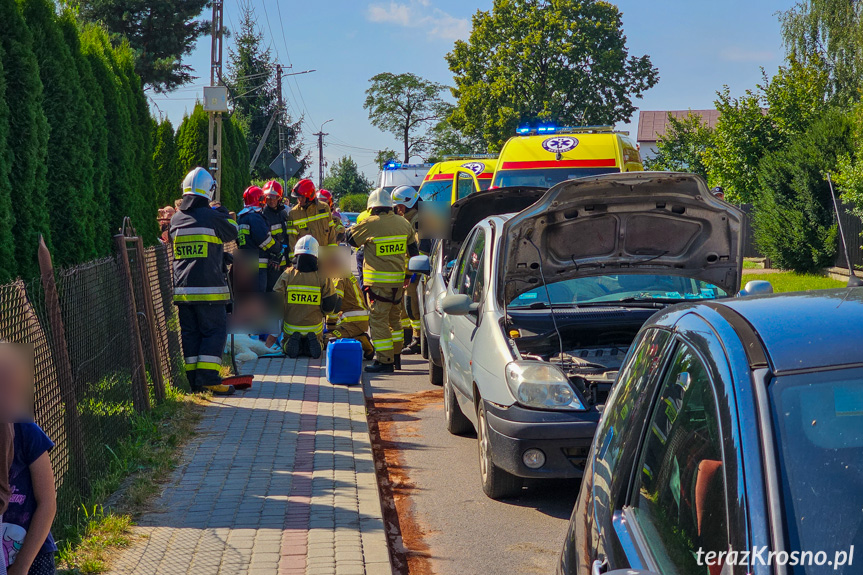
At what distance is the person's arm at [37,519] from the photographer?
3160mm

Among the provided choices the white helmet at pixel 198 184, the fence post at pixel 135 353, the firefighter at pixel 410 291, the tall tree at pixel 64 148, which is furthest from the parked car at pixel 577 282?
the firefighter at pixel 410 291

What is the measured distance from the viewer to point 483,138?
5816 cm

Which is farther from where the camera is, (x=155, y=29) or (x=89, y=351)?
(x=155, y=29)

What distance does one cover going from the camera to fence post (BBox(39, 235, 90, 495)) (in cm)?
526

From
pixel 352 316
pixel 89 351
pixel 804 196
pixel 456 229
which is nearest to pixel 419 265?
pixel 456 229

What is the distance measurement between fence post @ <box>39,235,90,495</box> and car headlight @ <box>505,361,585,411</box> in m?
2.57

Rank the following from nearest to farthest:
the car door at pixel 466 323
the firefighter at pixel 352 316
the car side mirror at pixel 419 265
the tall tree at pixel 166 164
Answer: the car door at pixel 466 323, the car side mirror at pixel 419 265, the firefighter at pixel 352 316, the tall tree at pixel 166 164

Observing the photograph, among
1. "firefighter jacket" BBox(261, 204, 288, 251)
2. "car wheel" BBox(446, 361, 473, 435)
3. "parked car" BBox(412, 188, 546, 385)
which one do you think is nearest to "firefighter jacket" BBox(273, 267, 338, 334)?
"parked car" BBox(412, 188, 546, 385)

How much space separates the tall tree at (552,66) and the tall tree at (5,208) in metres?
47.8

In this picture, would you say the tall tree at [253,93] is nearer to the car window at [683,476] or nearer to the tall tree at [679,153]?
the tall tree at [679,153]

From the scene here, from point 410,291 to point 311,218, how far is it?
1.77m

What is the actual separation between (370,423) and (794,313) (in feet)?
22.1

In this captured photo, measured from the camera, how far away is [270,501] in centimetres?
578

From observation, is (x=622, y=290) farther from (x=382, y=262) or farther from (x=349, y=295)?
(x=349, y=295)
